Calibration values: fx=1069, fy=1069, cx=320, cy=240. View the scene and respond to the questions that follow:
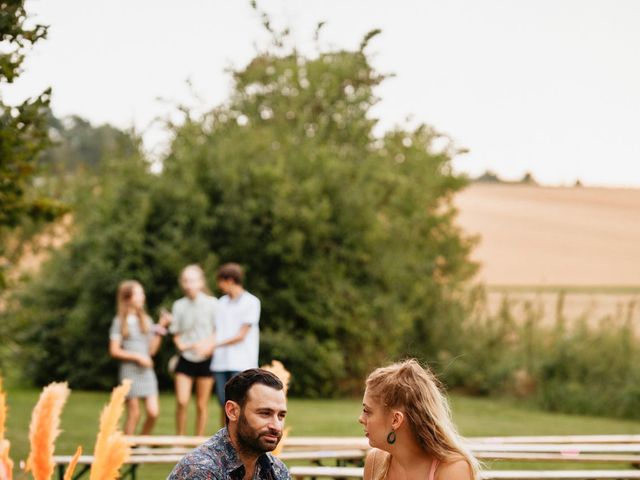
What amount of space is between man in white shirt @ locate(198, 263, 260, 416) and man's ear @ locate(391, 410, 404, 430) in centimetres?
639

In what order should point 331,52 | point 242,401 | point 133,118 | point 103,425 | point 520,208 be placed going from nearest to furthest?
1. point 103,425
2. point 242,401
3. point 133,118
4. point 331,52
5. point 520,208

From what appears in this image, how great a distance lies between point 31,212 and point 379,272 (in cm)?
1046

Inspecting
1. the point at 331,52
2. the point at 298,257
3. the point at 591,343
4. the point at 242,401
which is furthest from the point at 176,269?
the point at 242,401

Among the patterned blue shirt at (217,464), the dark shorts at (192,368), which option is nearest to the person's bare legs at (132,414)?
the dark shorts at (192,368)

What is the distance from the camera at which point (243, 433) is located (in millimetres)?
3865

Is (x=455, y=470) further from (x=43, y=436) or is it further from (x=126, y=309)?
(x=126, y=309)

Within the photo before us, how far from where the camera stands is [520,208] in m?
47.9

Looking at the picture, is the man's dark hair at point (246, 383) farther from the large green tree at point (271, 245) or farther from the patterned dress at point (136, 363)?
the large green tree at point (271, 245)

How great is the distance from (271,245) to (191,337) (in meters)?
8.37

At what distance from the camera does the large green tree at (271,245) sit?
19219 millimetres

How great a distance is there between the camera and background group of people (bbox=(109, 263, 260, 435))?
410 inches

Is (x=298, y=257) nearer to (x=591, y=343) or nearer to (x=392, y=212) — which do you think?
(x=392, y=212)

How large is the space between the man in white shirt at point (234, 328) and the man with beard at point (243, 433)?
6.47 m

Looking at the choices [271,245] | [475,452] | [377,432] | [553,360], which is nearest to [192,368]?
[475,452]
